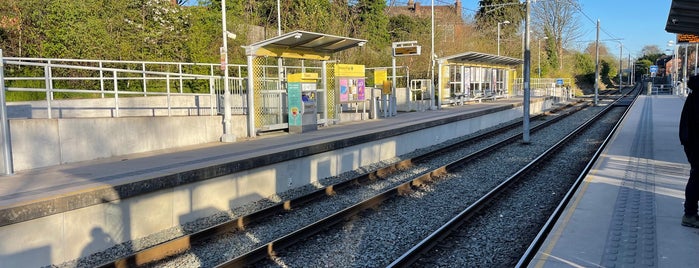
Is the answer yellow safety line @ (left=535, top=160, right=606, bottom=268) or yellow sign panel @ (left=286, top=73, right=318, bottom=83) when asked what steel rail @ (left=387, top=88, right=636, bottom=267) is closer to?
yellow safety line @ (left=535, top=160, right=606, bottom=268)

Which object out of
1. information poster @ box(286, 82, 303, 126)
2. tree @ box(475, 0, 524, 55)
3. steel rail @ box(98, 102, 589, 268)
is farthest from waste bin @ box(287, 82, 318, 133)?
tree @ box(475, 0, 524, 55)

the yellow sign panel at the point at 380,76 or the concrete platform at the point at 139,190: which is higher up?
the yellow sign panel at the point at 380,76

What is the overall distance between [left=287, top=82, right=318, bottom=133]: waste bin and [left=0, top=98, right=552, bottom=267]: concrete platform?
2305 mm

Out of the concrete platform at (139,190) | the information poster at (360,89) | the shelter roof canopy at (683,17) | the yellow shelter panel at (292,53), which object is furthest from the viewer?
the information poster at (360,89)

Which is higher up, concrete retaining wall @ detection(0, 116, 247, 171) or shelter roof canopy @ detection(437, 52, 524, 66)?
shelter roof canopy @ detection(437, 52, 524, 66)

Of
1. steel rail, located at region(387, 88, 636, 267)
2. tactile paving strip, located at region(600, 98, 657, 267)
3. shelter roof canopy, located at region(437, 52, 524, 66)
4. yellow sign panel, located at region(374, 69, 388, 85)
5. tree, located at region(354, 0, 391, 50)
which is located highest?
tree, located at region(354, 0, 391, 50)

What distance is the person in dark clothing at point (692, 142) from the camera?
224 inches

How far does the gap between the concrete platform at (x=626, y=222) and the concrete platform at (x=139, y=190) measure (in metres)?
5.15

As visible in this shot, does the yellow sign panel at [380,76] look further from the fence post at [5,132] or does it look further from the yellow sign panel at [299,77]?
the fence post at [5,132]

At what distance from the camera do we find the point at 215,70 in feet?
84.2

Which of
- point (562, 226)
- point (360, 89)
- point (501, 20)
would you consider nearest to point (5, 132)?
point (562, 226)

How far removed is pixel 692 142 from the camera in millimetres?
5750

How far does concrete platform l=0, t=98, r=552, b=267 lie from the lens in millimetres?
5941

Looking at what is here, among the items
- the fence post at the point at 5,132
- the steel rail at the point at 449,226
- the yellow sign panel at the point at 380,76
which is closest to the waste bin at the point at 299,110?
the steel rail at the point at 449,226
